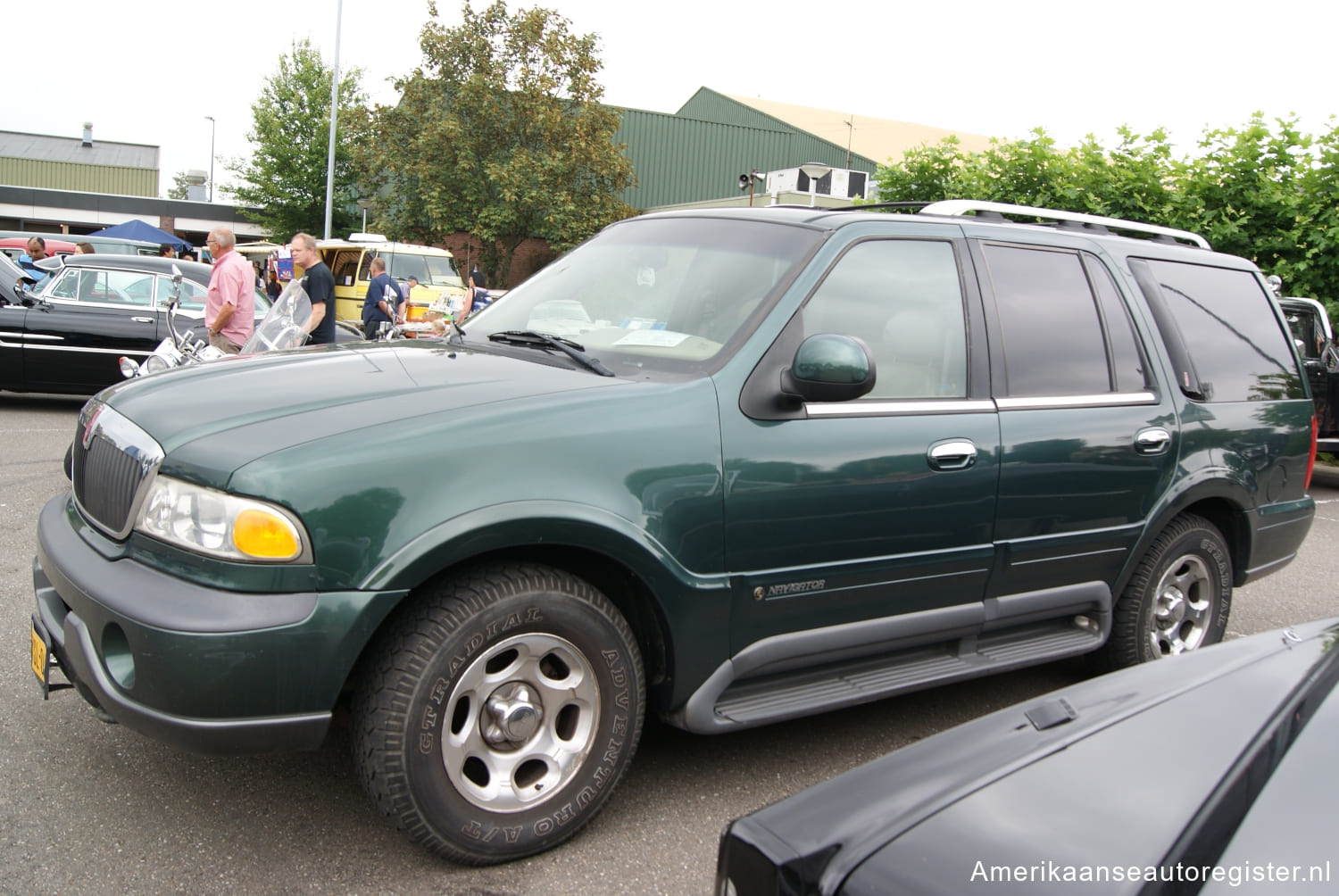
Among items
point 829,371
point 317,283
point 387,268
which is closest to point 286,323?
point 317,283

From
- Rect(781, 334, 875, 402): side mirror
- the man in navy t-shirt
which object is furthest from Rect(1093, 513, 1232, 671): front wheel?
the man in navy t-shirt

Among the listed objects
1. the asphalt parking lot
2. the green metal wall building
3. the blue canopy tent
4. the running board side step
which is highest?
the green metal wall building

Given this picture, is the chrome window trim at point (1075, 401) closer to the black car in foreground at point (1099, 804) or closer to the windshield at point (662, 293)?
the windshield at point (662, 293)

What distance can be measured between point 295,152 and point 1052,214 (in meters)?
37.1

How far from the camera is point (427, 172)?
27.8 metres

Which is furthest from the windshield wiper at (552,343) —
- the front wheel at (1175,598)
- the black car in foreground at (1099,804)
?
the front wheel at (1175,598)

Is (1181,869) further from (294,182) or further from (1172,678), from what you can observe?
(294,182)

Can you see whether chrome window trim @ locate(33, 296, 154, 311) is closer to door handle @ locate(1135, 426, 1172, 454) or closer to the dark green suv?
the dark green suv

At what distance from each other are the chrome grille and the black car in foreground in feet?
5.79

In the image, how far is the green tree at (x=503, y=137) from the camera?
27766 mm

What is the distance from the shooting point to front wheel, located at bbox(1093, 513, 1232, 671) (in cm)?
407

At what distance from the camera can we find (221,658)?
2.30 metres

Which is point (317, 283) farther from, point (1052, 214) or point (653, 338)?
point (1052, 214)

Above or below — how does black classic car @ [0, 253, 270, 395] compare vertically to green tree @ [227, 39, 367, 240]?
below
